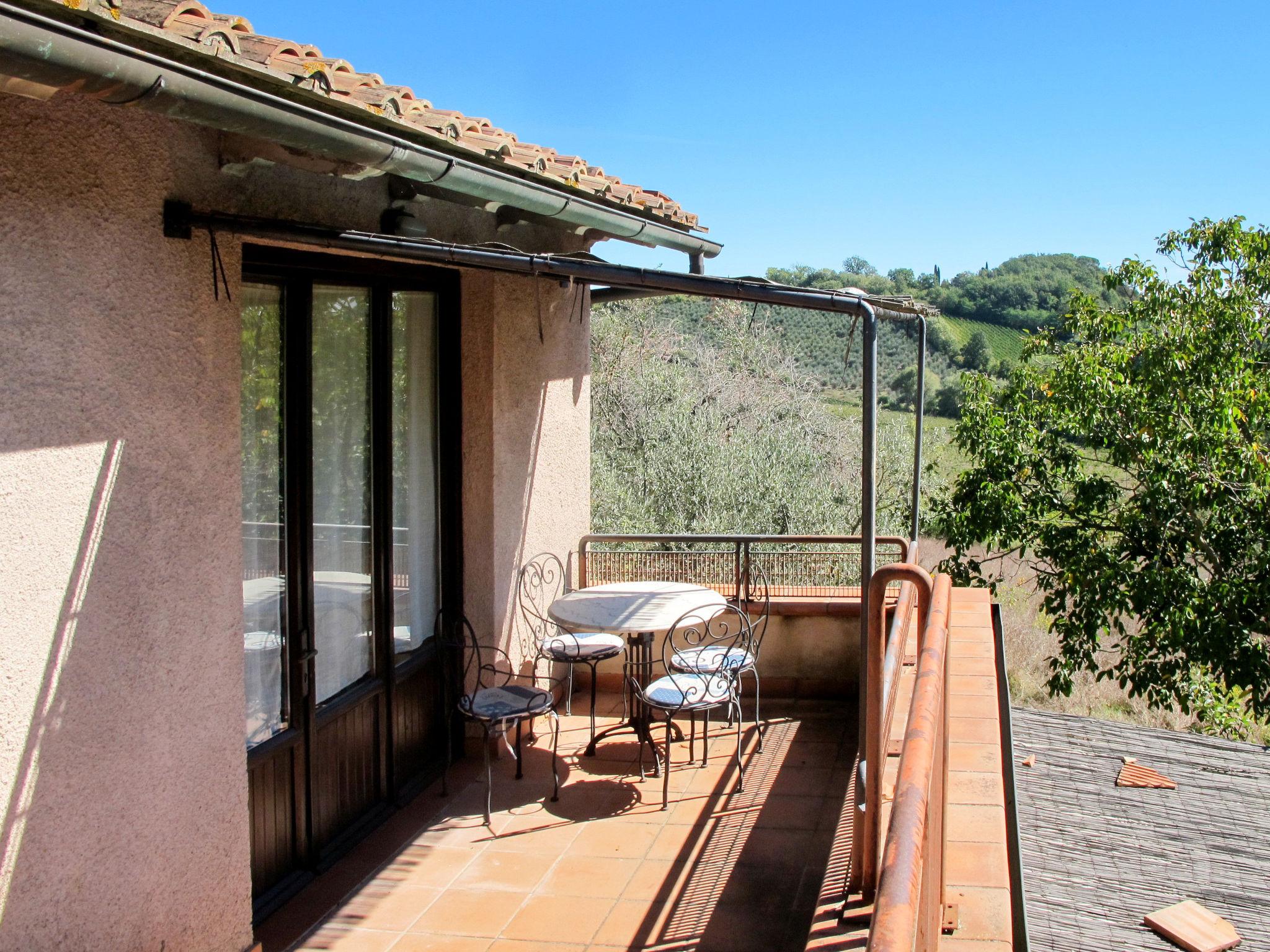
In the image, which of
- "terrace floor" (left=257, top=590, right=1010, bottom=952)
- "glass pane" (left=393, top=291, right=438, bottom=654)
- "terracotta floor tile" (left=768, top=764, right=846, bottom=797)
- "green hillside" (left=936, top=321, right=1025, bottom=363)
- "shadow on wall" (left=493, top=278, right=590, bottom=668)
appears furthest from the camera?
"green hillside" (left=936, top=321, right=1025, bottom=363)

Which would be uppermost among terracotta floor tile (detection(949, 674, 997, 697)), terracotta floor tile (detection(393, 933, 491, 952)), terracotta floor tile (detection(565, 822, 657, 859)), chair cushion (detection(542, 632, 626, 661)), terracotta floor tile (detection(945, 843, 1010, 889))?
terracotta floor tile (detection(949, 674, 997, 697))

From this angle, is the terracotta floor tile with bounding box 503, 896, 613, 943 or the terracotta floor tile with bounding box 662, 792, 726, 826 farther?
the terracotta floor tile with bounding box 662, 792, 726, 826

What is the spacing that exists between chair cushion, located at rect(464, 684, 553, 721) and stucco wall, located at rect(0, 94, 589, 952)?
1636mm

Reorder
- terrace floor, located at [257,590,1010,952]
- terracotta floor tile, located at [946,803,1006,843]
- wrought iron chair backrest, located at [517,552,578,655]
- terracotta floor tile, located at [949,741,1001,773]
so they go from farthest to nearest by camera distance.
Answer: wrought iron chair backrest, located at [517,552,578,655], terrace floor, located at [257,590,1010,952], terracotta floor tile, located at [949,741,1001,773], terracotta floor tile, located at [946,803,1006,843]

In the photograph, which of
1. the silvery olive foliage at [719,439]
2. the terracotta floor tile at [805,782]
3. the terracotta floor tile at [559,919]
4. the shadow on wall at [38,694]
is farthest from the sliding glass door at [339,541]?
the silvery olive foliage at [719,439]

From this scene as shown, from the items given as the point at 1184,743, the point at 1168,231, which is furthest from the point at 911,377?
the point at 1184,743

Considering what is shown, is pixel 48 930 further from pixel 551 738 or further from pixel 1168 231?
pixel 1168 231

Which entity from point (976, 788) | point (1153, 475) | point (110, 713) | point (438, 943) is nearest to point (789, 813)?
point (438, 943)

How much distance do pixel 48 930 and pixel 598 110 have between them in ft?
106

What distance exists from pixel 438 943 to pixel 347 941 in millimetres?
348

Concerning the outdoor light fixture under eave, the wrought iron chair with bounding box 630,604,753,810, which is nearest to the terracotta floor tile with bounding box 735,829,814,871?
the wrought iron chair with bounding box 630,604,753,810

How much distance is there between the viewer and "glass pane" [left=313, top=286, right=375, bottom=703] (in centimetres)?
474

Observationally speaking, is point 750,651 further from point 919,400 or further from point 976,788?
point 976,788

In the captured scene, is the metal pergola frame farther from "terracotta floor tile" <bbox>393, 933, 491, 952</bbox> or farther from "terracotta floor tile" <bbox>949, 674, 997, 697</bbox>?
"terracotta floor tile" <bbox>393, 933, 491, 952</bbox>
